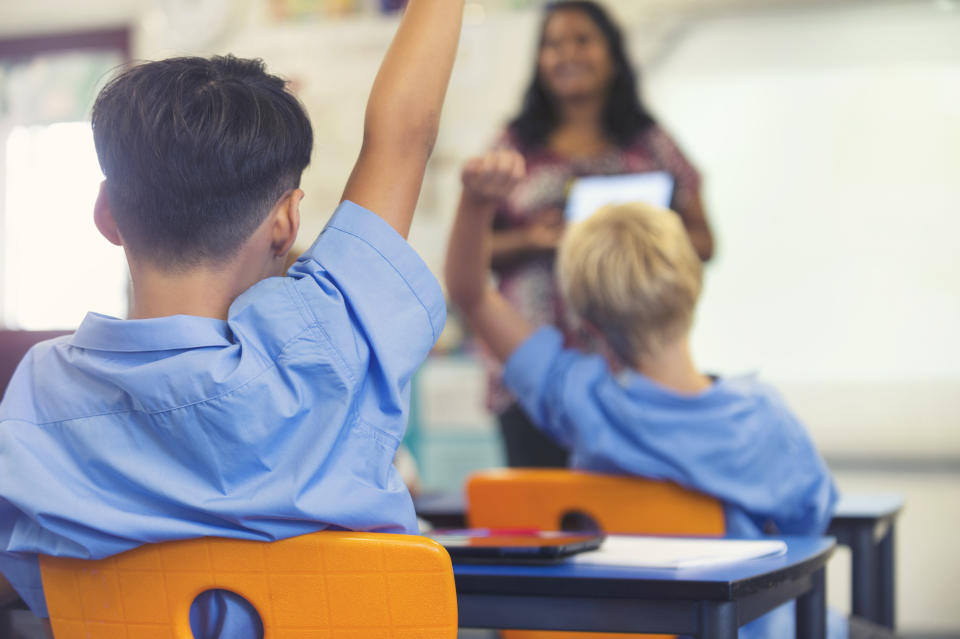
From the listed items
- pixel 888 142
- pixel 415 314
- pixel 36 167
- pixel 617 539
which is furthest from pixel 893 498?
pixel 36 167

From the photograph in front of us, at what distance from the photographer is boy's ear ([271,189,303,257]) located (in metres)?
0.82

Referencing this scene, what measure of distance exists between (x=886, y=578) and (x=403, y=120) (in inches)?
45.3

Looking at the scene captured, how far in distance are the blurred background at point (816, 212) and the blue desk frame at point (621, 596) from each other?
Result: 2317mm

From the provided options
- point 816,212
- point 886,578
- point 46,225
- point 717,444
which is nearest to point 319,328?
point 717,444

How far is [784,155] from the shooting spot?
3.09 metres

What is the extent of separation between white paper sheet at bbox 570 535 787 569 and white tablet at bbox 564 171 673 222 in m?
1.04

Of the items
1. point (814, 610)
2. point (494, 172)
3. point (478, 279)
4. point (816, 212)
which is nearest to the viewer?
point (814, 610)

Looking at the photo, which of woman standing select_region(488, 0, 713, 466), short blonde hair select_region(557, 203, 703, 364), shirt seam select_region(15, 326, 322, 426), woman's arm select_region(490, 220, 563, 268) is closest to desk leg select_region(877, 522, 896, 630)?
short blonde hair select_region(557, 203, 703, 364)

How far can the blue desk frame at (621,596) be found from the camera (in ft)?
2.48

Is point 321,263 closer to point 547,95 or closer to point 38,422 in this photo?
point 38,422

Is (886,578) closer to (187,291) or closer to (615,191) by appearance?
(615,191)

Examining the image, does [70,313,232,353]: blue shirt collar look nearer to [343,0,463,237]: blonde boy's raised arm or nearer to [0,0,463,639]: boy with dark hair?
[0,0,463,639]: boy with dark hair

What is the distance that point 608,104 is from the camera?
221 centimetres

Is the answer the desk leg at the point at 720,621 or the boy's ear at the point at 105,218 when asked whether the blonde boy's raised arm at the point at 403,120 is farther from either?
the desk leg at the point at 720,621
